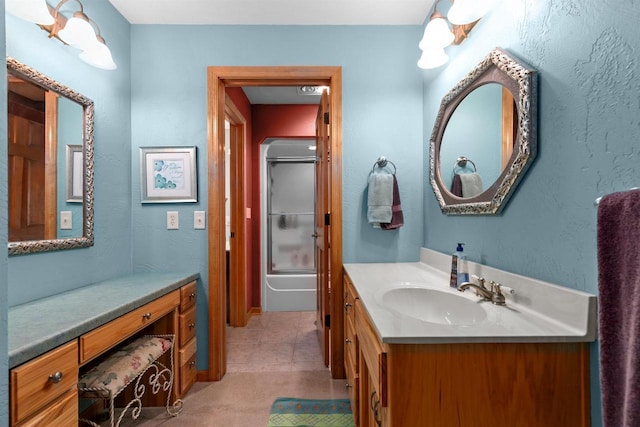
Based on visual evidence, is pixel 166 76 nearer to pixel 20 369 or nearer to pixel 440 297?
pixel 20 369

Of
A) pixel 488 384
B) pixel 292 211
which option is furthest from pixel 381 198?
pixel 292 211

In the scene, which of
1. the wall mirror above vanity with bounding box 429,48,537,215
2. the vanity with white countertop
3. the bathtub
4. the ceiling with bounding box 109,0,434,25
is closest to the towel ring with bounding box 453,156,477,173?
the wall mirror above vanity with bounding box 429,48,537,215

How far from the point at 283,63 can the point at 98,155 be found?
125 cm

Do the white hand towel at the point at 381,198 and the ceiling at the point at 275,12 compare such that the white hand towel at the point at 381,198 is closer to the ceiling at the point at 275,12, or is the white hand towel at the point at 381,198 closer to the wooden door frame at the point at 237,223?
the ceiling at the point at 275,12

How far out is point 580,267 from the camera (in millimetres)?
827

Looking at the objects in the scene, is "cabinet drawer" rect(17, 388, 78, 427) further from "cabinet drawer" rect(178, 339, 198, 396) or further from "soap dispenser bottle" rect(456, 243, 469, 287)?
"soap dispenser bottle" rect(456, 243, 469, 287)

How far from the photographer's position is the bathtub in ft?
11.0

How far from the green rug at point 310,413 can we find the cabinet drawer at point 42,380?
0.99m

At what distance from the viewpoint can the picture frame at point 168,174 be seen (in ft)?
6.32

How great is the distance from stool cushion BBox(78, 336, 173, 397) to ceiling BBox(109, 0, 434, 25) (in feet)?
6.38

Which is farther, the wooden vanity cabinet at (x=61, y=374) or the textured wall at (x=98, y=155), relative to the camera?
the textured wall at (x=98, y=155)

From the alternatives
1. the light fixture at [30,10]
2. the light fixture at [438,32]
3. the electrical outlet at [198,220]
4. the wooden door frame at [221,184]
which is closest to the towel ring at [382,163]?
the wooden door frame at [221,184]

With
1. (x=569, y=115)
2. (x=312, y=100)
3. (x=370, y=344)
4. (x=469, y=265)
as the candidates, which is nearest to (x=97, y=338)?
(x=370, y=344)

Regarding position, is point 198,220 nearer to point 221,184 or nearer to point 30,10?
point 221,184
